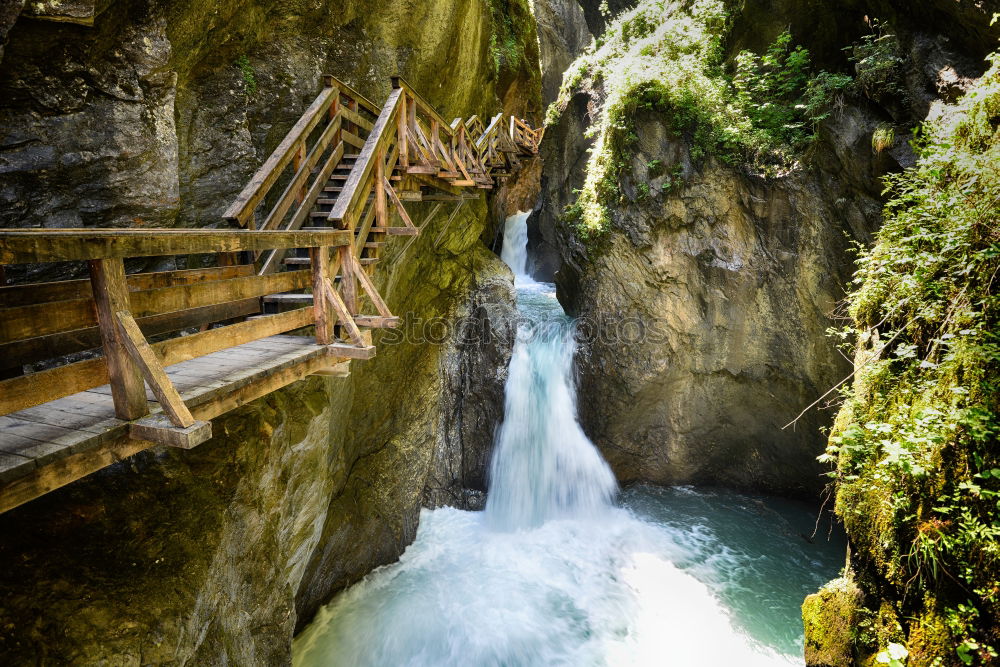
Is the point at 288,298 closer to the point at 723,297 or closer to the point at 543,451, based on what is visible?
the point at 543,451

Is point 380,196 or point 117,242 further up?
point 380,196

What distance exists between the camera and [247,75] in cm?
555

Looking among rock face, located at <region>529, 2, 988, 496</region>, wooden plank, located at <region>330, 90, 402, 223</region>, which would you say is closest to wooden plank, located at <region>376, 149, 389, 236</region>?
wooden plank, located at <region>330, 90, 402, 223</region>

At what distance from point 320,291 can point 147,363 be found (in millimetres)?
1557

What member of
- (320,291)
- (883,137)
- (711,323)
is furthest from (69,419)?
(711,323)

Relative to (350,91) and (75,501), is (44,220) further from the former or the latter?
(350,91)

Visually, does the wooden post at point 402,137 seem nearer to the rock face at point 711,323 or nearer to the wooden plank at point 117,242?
the wooden plank at point 117,242

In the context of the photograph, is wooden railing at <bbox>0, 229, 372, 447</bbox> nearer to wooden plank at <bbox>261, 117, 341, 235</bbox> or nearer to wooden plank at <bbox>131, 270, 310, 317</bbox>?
wooden plank at <bbox>131, 270, 310, 317</bbox>

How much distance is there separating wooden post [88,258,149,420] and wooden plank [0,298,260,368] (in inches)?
25.6

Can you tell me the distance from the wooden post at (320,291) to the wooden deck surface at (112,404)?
14 cm

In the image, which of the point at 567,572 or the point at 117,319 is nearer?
the point at 117,319

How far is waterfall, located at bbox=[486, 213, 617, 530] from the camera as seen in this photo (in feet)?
34.2

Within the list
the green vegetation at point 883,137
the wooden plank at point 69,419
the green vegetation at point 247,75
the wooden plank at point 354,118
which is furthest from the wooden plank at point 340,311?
the green vegetation at point 883,137

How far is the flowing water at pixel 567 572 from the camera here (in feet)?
23.0
